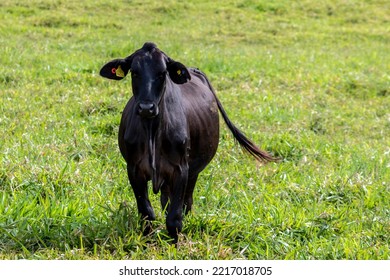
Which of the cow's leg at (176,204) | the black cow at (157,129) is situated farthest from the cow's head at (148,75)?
the cow's leg at (176,204)

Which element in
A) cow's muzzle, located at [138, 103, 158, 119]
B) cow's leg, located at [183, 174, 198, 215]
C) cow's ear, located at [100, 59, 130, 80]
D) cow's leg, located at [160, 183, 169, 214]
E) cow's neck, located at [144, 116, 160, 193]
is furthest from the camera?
cow's leg, located at [183, 174, 198, 215]

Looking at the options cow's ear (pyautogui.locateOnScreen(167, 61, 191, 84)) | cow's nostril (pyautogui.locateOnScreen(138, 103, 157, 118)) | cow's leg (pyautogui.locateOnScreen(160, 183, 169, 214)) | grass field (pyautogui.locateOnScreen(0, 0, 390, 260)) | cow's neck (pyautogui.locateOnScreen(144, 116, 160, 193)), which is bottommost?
grass field (pyautogui.locateOnScreen(0, 0, 390, 260))

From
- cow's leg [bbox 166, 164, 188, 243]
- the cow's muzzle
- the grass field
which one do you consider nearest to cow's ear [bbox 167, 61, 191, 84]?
the cow's muzzle

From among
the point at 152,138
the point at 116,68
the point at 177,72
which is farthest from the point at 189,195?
the point at 116,68

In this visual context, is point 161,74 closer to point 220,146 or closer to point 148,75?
point 148,75

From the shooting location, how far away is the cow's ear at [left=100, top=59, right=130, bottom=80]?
191 inches

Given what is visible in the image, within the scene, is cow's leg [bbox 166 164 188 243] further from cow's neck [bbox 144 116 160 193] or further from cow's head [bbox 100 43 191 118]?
cow's head [bbox 100 43 191 118]

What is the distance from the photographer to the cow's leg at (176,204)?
194 inches

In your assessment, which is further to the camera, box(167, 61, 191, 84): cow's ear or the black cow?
box(167, 61, 191, 84): cow's ear

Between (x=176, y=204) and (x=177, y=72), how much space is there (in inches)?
38.3

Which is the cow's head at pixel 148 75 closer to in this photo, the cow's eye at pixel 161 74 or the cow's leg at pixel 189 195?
the cow's eye at pixel 161 74

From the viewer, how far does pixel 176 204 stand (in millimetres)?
4953

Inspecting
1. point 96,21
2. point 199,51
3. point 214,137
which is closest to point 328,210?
point 214,137
